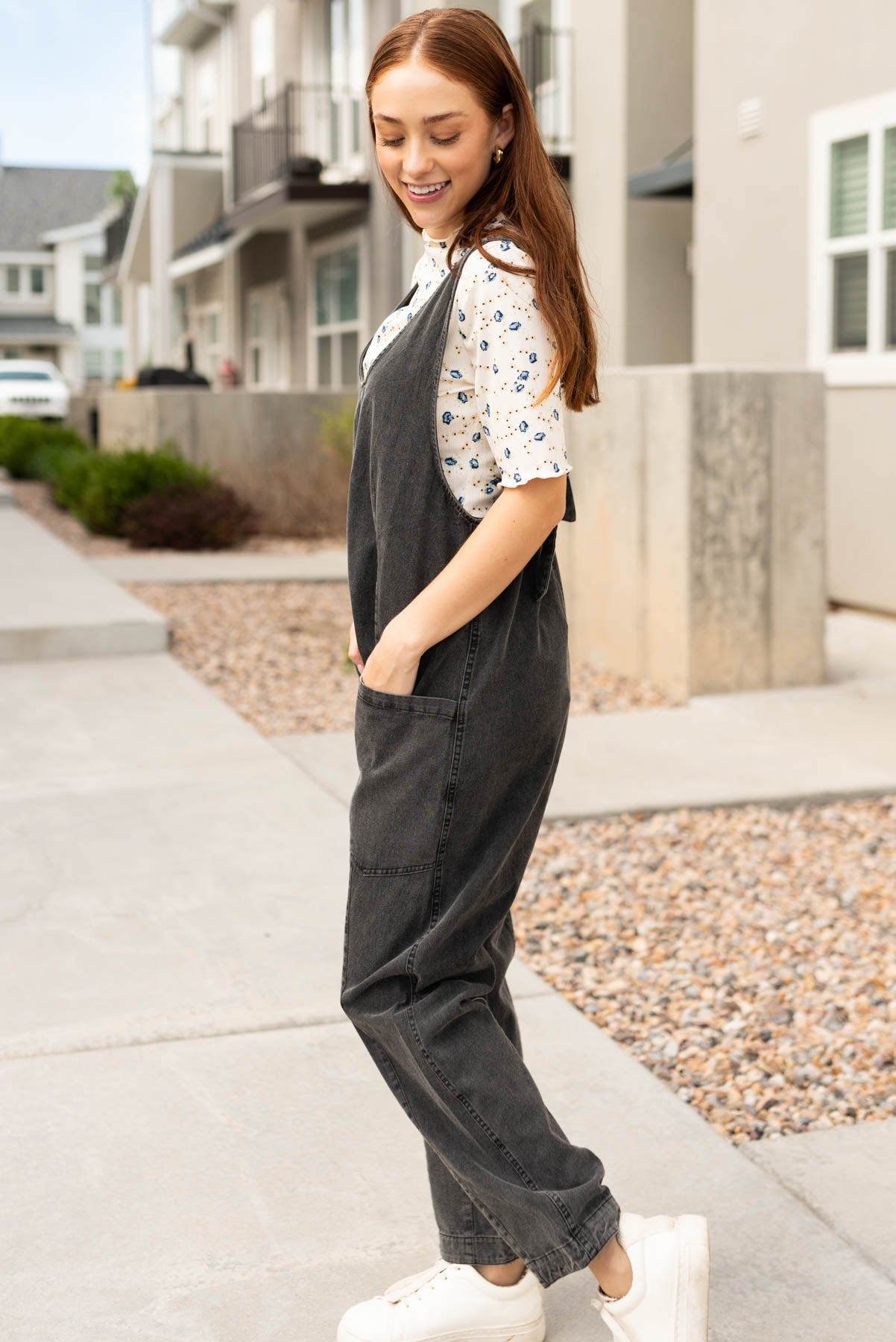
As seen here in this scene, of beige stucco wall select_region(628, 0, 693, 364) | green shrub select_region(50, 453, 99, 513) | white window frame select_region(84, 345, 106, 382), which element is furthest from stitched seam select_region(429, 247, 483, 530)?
white window frame select_region(84, 345, 106, 382)

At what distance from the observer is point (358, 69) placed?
675 inches

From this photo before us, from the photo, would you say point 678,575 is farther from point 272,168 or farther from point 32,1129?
point 272,168

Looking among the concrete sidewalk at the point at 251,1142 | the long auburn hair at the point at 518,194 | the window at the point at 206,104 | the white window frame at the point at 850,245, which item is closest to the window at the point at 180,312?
the window at the point at 206,104

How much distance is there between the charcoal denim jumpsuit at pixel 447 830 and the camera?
1852 mm

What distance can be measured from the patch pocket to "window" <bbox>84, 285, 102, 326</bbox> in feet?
186

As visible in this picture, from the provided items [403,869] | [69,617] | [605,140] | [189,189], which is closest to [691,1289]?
[403,869]

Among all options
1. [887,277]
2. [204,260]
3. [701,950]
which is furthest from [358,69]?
[701,950]

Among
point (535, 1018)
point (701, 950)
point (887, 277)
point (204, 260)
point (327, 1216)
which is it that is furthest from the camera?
point (204, 260)

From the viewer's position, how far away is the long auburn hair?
1814mm

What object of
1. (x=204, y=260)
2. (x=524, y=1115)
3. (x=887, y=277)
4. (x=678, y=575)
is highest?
(x=204, y=260)

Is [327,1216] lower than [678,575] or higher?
lower

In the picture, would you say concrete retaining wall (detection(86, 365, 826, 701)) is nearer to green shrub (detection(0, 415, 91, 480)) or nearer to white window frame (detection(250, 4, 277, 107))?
green shrub (detection(0, 415, 91, 480))

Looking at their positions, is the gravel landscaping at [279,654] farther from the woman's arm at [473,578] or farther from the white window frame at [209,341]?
the white window frame at [209,341]

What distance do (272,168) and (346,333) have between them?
2304 mm
